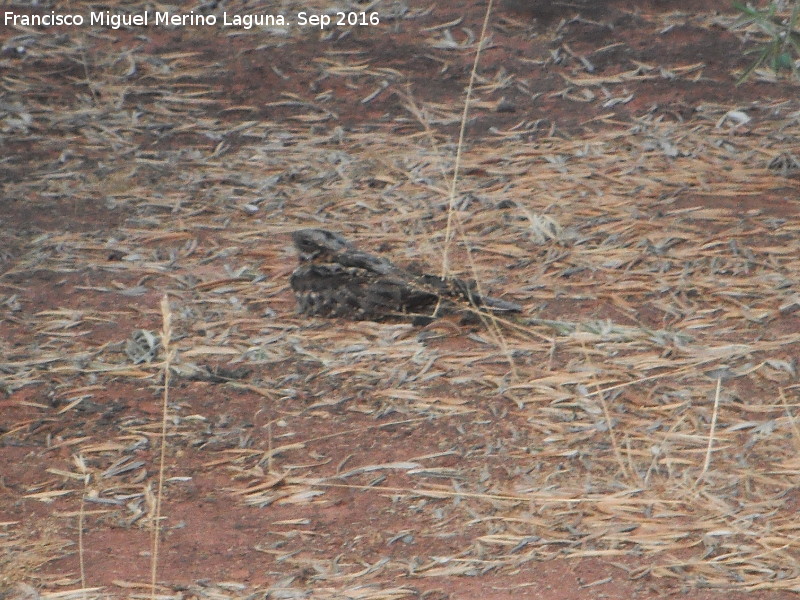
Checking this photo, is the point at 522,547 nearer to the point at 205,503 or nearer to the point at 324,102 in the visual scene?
the point at 205,503

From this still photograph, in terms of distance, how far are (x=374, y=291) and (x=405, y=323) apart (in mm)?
137

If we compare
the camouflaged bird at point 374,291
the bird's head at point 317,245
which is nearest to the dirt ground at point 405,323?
the camouflaged bird at point 374,291

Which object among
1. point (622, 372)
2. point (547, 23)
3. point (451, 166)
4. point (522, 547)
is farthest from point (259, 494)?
point (547, 23)

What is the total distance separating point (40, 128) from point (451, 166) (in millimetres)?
1955

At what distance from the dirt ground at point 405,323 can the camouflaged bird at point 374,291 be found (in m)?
0.05

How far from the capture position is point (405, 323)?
3.27 meters

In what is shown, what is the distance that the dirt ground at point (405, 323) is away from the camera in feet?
7.62

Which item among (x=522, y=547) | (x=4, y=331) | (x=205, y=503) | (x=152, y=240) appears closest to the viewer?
(x=522, y=547)

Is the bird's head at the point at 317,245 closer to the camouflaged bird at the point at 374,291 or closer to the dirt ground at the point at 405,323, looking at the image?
the camouflaged bird at the point at 374,291

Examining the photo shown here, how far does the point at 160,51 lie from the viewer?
5551 mm

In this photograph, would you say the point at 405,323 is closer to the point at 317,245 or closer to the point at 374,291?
the point at 374,291

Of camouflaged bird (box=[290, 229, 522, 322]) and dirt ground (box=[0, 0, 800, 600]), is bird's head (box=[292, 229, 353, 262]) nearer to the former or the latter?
camouflaged bird (box=[290, 229, 522, 322])

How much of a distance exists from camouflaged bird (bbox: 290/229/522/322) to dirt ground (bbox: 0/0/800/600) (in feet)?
0.17

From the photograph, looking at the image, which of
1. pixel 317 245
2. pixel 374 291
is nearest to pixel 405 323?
pixel 374 291
